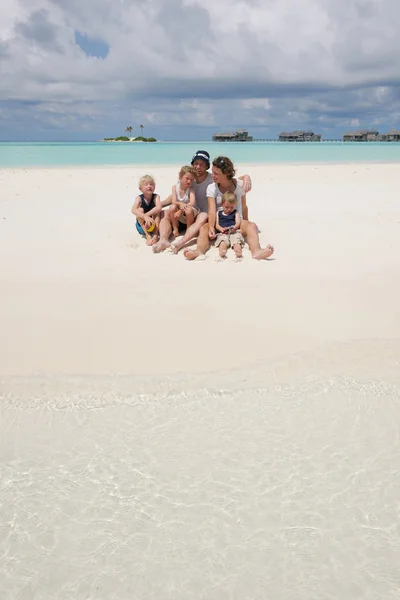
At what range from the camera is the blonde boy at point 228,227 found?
255 inches

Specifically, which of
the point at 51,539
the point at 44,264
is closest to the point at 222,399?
the point at 51,539

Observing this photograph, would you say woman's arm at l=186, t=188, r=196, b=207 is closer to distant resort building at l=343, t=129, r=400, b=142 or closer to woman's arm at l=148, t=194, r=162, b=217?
woman's arm at l=148, t=194, r=162, b=217

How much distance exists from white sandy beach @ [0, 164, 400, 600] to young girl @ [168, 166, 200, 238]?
104 centimetres

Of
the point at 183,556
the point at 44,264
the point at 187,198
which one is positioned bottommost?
the point at 183,556

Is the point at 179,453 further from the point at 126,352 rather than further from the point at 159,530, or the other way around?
the point at 126,352

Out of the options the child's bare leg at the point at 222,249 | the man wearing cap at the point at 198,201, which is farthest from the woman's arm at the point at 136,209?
the child's bare leg at the point at 222,249

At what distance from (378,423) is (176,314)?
2.12m

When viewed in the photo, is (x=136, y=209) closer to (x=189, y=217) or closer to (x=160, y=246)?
(x=189, y=217)

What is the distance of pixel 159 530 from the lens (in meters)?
2.32

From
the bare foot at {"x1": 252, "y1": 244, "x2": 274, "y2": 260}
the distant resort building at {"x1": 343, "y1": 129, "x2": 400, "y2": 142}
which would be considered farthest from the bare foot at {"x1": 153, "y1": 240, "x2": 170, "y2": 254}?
the distant resort building at {"x1": 343, "y1": 129, "x2": 400, "y2": 142}

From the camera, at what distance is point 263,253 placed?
20.5ft

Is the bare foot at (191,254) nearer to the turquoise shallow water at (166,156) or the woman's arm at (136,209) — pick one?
the woman's arm at (136,209)

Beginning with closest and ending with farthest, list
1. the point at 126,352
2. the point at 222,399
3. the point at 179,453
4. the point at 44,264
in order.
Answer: the point at 179,453, the point at 222,399, the point at 126,352, the point at 44,264

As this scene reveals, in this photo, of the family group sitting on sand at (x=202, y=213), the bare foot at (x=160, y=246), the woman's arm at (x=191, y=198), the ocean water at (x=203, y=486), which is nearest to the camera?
the ocean water at (x=203, y=486)
